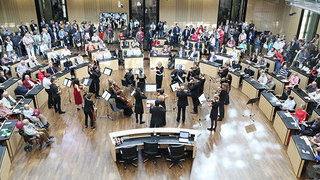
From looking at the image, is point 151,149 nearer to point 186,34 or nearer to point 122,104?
point 122,104

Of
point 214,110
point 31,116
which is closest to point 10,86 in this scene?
point 31,116

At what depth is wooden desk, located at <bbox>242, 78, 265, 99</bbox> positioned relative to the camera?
11.5m

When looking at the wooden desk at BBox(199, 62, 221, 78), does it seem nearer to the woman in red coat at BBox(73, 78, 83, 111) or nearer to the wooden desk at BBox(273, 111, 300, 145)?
the wooden desk at BBox(273, 111, 300, 145)

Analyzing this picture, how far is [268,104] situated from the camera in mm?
10250

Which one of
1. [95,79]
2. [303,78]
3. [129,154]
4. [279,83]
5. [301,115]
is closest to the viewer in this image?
[129,154]

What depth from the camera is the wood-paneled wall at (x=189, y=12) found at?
22.6 m

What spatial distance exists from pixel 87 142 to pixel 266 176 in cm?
574

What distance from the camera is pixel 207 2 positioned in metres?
22.7

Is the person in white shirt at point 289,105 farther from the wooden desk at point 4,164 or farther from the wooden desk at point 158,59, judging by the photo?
the wooden desk at point 4,164

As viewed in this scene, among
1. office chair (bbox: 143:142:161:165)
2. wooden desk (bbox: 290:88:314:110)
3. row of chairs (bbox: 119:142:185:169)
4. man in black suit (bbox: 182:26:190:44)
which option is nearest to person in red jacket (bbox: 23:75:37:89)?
row of chairs (bbox: 119:142:185:169)

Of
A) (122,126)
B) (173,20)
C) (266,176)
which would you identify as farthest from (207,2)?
(266,176)

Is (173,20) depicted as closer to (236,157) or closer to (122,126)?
(122,126)

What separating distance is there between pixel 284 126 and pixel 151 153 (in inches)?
182

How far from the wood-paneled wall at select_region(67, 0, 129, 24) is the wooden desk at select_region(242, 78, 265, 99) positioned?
13826 millimetres
